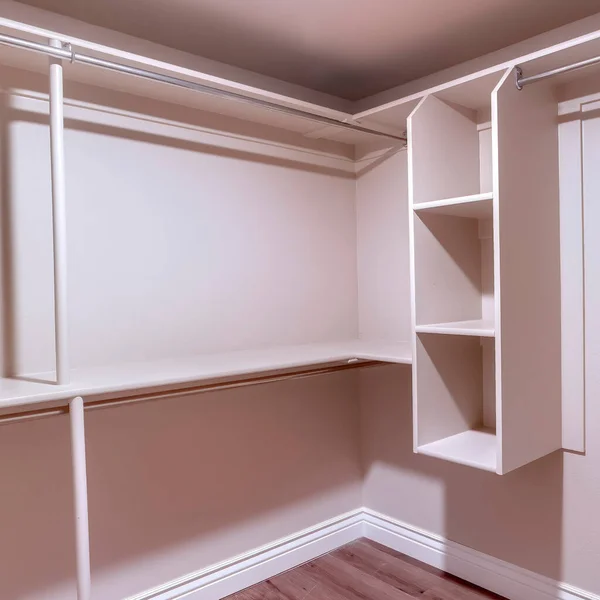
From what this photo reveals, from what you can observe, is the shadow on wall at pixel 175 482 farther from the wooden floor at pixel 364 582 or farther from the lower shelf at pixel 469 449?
the lower shelf at pixel 469 449

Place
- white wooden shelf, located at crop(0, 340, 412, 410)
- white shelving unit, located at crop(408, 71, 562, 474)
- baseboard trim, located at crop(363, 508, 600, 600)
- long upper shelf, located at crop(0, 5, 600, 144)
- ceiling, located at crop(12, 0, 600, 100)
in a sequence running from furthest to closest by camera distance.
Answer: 1. baseboard trim, located at crop(363, 508, 600, 600)
2. ceiling, located at crop(12, 0, 600, 100)
3. white shelving unit, located at crop(408, 71, 562, 474)
4. long upper shelf, located at crop(0, 5, 600, 144)
5. white wooden shelf, located at crop(0, 340, 412, 410)

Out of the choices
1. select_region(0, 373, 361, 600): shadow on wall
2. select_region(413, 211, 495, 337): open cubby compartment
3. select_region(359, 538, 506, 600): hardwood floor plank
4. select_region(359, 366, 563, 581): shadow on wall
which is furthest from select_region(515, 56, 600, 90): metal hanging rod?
select_region(359, 538, 506, 600): hardwood floor plank

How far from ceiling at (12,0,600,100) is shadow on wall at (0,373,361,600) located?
4.33 ft

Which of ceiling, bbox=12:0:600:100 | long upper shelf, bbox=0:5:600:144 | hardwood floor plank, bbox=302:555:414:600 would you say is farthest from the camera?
hardwood floor plank, bbox=302:555:414:600

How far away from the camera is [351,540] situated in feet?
8.11

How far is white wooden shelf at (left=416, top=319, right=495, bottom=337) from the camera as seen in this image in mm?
1558

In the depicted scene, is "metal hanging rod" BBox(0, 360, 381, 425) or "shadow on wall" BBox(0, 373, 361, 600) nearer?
"metal hanging rod" BBox(0, 360, 381, 425)

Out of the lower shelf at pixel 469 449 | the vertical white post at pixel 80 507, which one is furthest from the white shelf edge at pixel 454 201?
the vertical white post at pixel 80 507

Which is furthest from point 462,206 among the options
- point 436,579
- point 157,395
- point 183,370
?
point 436,579

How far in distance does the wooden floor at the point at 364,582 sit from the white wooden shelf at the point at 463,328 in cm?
106

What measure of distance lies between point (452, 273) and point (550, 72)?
70cm

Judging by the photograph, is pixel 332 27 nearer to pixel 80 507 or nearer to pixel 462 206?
pixel 462 206

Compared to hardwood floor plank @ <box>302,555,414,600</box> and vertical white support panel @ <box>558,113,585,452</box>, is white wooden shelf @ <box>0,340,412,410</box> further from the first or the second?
hardwood floor plank @ <box>302,555,414,600</box>

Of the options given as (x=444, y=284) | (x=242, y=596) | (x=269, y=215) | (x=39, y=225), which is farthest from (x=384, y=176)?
(x=242, y=596)
